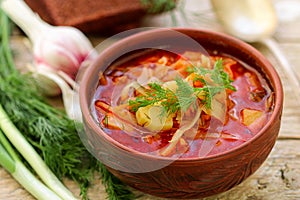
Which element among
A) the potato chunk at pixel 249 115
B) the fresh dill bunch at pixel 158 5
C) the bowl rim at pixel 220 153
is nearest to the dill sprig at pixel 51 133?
the bowl rim at pixel 220 153

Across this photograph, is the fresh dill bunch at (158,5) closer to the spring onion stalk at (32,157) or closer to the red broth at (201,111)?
the red broth at (201,111)

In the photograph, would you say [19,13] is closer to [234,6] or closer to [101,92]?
[101,92]

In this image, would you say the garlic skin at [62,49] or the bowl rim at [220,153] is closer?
the bowl rim at [220,153]

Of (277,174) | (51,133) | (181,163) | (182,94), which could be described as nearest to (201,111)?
(182,94)

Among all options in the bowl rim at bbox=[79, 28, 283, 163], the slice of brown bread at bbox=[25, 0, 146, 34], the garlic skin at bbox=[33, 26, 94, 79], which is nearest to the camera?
the bowl rim at bbox=[79, 28, 283, 163]

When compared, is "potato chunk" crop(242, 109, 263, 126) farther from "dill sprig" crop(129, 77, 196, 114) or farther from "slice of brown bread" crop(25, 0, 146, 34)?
"slice of brown bread" crop(25, 0, 146, 34)

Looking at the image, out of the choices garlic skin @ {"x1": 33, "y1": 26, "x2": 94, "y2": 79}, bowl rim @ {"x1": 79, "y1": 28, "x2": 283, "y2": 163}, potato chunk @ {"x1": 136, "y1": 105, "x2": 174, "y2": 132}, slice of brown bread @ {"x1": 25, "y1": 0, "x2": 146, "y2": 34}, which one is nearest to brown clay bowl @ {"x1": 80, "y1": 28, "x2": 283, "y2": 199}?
bowl rim @ {"x1": 79, "y1": 28, "x2": 283, "y2": 163}

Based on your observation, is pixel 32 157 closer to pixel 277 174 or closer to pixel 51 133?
pixel 51 133
